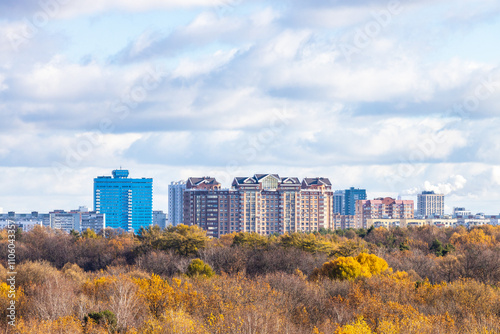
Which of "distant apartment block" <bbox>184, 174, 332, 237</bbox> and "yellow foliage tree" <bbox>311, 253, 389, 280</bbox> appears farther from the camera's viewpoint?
"distant apartment block" <bbox>184, 174, 332, 237</bbox>

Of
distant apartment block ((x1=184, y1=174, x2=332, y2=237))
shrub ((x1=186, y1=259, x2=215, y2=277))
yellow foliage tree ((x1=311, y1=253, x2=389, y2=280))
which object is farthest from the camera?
distant apartment block ((x1=184, y1=174, x2=332, y2=237))

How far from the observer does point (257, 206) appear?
559 feet

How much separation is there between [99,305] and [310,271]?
28.4 m

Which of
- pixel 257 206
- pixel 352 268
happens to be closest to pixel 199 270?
pixel 352 268

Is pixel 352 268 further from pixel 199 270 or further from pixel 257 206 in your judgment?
pixel 257 206

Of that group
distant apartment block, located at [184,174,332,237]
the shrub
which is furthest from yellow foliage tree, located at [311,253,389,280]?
distant apartment block, located at [184,174,332,237]

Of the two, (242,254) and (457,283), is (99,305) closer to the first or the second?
(457,283)

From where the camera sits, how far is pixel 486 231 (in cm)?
10012

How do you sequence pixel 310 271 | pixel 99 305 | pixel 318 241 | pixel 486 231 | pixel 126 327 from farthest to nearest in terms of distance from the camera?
pixel 486 231 < pixel 318 241 < pixel 310 271 < pixel 99 305 < pixel 126 327

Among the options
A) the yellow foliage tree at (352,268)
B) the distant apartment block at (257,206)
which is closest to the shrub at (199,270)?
the yellow foliage tree at (352,268)

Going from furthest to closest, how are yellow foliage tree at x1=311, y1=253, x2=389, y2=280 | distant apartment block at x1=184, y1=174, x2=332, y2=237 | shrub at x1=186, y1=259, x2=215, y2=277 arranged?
distant apartment block at x1=184, y1=174, x2=332, y2=237
shrub at x1=186, y1=259, x2=215, y2=277
yellow foliage tree at x1=311, y1=253, x2=389, y2=280

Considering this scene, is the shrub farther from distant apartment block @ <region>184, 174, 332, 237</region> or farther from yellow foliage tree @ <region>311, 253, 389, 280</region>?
distant apartment block @ <region>184, 174, 332, 237</region>

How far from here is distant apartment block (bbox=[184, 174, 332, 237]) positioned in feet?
553

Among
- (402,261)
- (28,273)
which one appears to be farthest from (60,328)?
(402,261)
